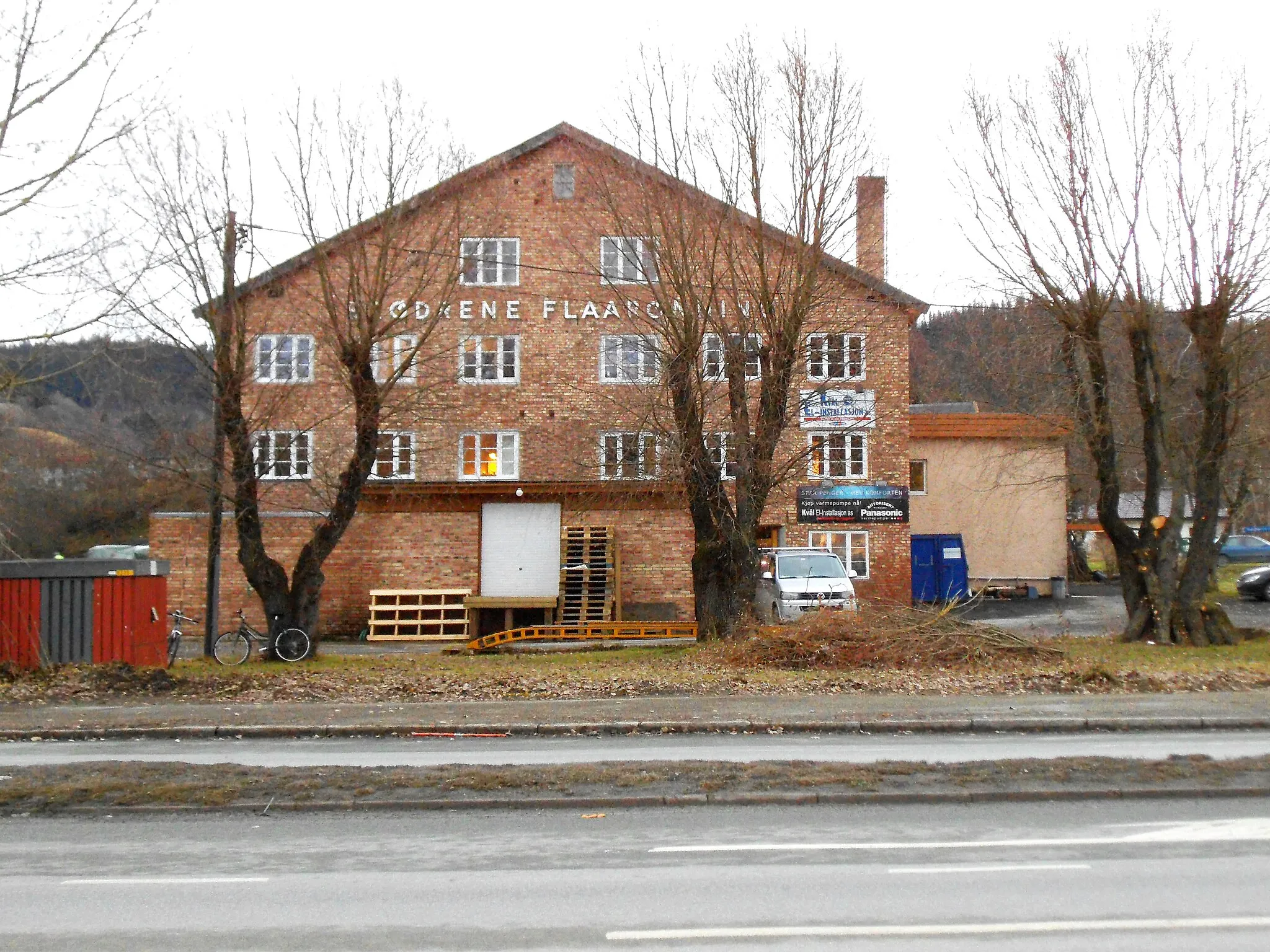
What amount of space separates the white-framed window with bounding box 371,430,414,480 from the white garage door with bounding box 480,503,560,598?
273 centimetres

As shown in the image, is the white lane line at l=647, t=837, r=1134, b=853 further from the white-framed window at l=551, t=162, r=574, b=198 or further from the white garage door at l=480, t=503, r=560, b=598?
the white-framed window at l=551, t=162, r=574, b=198

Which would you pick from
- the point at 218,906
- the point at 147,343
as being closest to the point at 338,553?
the point at 147,343

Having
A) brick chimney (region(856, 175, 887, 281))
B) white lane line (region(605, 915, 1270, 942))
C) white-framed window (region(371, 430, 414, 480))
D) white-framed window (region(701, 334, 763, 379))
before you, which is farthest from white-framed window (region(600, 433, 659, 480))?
white lane line (region(605, 915, 1270, 942))

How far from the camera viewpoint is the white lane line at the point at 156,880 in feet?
23.6

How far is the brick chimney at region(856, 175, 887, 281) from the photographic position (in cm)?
2277

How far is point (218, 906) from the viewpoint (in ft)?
21.8

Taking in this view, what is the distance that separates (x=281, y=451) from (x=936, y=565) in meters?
21.7

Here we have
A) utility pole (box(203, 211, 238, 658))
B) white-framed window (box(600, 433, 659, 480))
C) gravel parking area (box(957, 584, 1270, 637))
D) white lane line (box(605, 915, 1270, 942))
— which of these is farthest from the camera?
gravel parking area (box(957, 584, 1270, 637))

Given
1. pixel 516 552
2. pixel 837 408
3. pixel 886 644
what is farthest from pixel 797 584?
pixel 516 552

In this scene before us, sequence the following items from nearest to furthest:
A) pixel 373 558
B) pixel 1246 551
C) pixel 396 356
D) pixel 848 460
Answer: pixel 396 356 < pixel 373 558 < pixel 848 460 < pixel 1246 551

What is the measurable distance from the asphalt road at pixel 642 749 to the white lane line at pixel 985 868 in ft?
12.7

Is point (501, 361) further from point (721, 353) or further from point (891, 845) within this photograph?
point (891, 845)

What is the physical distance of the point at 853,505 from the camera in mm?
34844

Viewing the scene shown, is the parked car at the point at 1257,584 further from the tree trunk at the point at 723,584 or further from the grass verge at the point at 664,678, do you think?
the tree trunk at the point at 723,584
